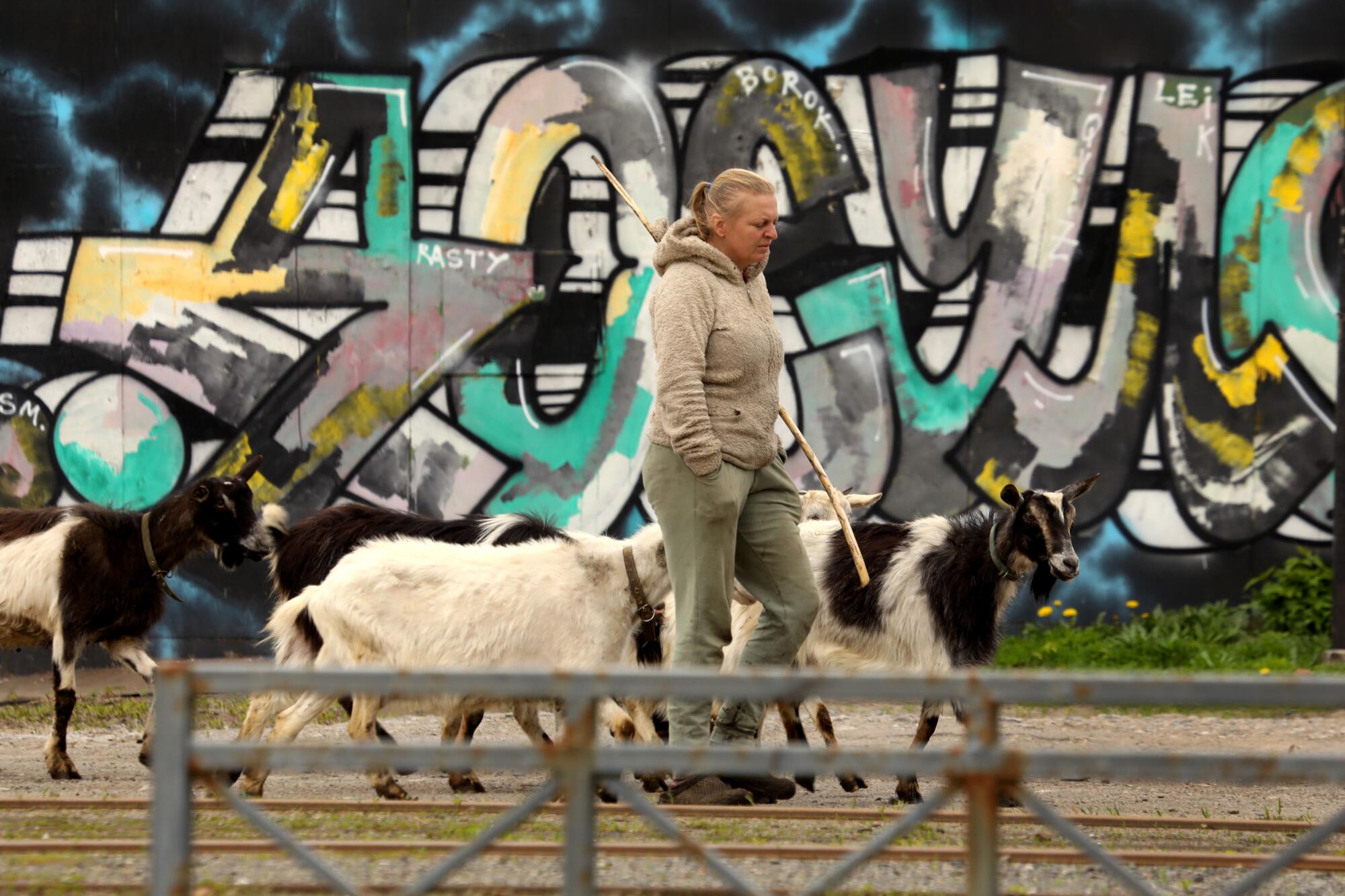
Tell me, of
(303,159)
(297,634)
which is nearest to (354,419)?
(303,159)

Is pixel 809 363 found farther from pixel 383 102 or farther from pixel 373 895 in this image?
pixel 373 895

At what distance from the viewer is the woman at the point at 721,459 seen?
5727 millimetres

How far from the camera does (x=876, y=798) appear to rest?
7148mm

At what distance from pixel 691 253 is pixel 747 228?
0.76 feet

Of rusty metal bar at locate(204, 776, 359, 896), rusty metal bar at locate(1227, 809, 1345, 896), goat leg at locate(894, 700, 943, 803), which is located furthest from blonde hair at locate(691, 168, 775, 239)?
rusty metal bar at locate(1227, 809, 1345, 896)

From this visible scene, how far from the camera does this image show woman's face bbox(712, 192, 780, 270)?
5902 mm

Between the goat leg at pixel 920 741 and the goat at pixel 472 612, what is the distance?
1.35m

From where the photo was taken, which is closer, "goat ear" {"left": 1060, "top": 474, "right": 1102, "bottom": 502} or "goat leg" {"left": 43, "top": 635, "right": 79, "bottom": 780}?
"goat leg" {"left": 43, "top": 635, "right": 79, "bottom": 780}

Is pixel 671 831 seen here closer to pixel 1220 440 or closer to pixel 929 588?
pixel 929 588

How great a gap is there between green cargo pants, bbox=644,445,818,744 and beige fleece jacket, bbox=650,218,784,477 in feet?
0.29

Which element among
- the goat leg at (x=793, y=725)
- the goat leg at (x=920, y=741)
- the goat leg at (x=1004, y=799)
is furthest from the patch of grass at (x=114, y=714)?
the goat leg at (x=1004, y=799)

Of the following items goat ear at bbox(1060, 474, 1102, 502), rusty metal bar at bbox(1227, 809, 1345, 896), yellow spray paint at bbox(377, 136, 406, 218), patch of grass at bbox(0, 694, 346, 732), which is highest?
yellow spray paint at bbox(377, 136, 406, 218)

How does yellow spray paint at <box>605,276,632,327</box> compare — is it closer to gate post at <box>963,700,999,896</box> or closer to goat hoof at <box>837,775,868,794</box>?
goat hoof at <box>837,775,868,794</box>

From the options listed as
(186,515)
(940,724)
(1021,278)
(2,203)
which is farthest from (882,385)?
(2,203)
